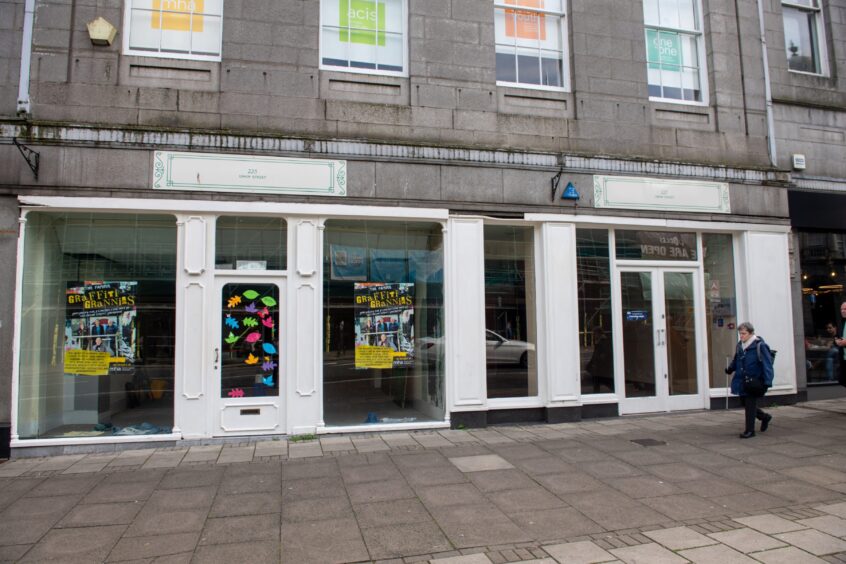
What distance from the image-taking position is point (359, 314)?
26.7 feet

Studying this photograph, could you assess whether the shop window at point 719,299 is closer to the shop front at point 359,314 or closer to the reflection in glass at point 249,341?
the shop front at point 359,314

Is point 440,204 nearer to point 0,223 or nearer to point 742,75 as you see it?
point 0,223

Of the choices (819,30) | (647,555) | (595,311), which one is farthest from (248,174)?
(819,30)

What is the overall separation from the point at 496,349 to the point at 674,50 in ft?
21.5

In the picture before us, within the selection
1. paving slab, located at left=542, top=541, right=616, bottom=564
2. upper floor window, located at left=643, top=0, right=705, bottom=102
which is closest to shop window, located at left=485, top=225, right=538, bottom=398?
upper floor window, located at left=643, top=0, right=705, bottom=102

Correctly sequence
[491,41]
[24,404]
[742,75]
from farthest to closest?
[742,75] → [491,41] → [24,404]

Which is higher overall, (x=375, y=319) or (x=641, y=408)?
(x=375, y=319)

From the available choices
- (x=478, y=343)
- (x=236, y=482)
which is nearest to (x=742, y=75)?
(x=478, y=343)

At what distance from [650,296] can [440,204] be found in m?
4.14

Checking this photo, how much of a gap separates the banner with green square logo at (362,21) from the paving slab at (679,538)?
7.61 m

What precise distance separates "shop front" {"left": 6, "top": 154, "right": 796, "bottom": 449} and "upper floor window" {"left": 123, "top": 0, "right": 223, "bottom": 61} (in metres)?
2.05

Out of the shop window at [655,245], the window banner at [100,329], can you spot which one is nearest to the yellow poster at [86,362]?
the window banner at [100,329]

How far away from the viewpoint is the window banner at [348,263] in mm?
8062

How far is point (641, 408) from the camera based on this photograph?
911cm
